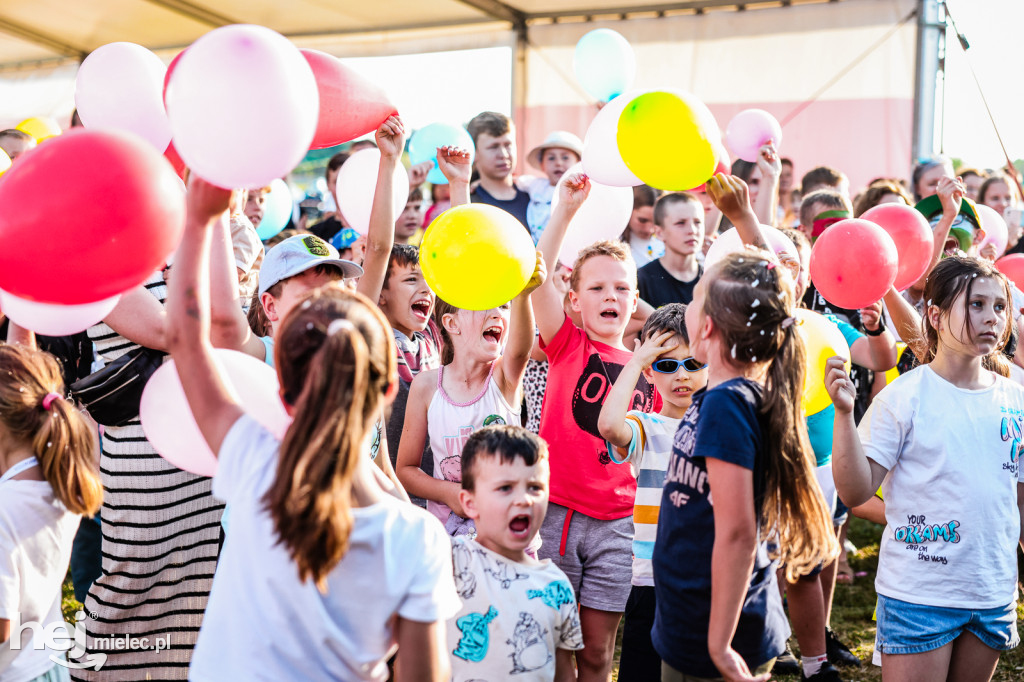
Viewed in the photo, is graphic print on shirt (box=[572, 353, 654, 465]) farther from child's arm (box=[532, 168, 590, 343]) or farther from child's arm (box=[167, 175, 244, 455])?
child's arm (box=[167, 175, 244, 455])

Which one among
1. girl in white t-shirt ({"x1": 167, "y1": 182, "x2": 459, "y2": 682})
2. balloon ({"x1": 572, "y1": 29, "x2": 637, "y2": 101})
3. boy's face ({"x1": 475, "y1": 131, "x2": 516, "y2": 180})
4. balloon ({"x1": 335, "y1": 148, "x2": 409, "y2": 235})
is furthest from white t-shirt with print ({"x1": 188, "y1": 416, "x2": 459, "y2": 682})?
balloon ({"x1": 572, "y1": 29, "x2": 637, "y2": 101})

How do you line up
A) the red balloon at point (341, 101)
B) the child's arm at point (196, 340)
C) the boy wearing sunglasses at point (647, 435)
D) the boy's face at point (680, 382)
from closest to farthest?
the child's arm at point (196, 340), the red balloon at point (341, 101), the boy wearing sunglasses at point (647, 435), the boy's face at point (680, 382)

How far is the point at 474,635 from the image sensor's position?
85.7 inches

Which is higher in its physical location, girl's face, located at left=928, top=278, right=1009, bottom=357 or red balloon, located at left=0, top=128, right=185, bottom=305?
red balloon, located at left=0, top=128, right=185, bottom=305

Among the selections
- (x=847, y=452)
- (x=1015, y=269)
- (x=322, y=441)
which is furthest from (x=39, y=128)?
(x=1015, y=269)

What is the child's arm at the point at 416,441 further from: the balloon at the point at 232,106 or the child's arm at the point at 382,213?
the balloon at the point at 232,106

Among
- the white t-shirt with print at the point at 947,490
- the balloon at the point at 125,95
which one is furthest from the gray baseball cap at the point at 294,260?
the white t-shirt with print at the point at 947,490

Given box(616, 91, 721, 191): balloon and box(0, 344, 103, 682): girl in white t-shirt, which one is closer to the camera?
box(0, 344, 103, 682): girl in white t-shirt

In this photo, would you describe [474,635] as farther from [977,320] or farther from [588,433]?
[977,320]

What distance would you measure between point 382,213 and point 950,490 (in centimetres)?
186

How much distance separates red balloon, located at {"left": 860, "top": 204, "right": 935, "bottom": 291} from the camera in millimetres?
3244

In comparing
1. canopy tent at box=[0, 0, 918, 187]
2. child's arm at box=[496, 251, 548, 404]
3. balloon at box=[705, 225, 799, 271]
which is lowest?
child's arm at box=[496, 251, 548, 404]

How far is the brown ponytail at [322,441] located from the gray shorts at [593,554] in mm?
1534

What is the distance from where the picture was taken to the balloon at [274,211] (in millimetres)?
4938
